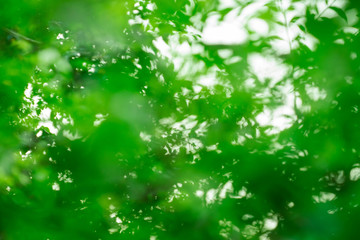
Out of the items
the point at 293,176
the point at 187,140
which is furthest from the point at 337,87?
the point at 187,140

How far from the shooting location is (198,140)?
4.31 ft

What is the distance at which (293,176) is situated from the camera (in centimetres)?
111

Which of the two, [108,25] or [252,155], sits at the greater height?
[108,25]

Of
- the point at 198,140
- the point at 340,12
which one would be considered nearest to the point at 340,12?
the point at 340,12

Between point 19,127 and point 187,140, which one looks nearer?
point 187,140

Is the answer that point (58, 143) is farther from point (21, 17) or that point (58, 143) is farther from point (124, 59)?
point (21, 17)

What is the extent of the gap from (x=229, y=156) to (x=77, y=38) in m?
1.06

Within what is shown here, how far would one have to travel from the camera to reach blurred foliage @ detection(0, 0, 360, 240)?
0.97 metres

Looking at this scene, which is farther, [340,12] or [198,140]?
[198,140]

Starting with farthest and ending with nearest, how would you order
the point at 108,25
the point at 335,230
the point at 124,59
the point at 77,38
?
the point at 77,38 → the point at 124,59 → the point at 108,25 → the point at 335,230

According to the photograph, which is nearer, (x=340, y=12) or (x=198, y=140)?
(x=340, y=12)

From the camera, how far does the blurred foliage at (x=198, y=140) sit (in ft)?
3.19

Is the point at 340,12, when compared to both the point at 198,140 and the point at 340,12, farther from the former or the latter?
the point at 198,140

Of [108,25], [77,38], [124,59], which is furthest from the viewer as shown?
[77,38]
